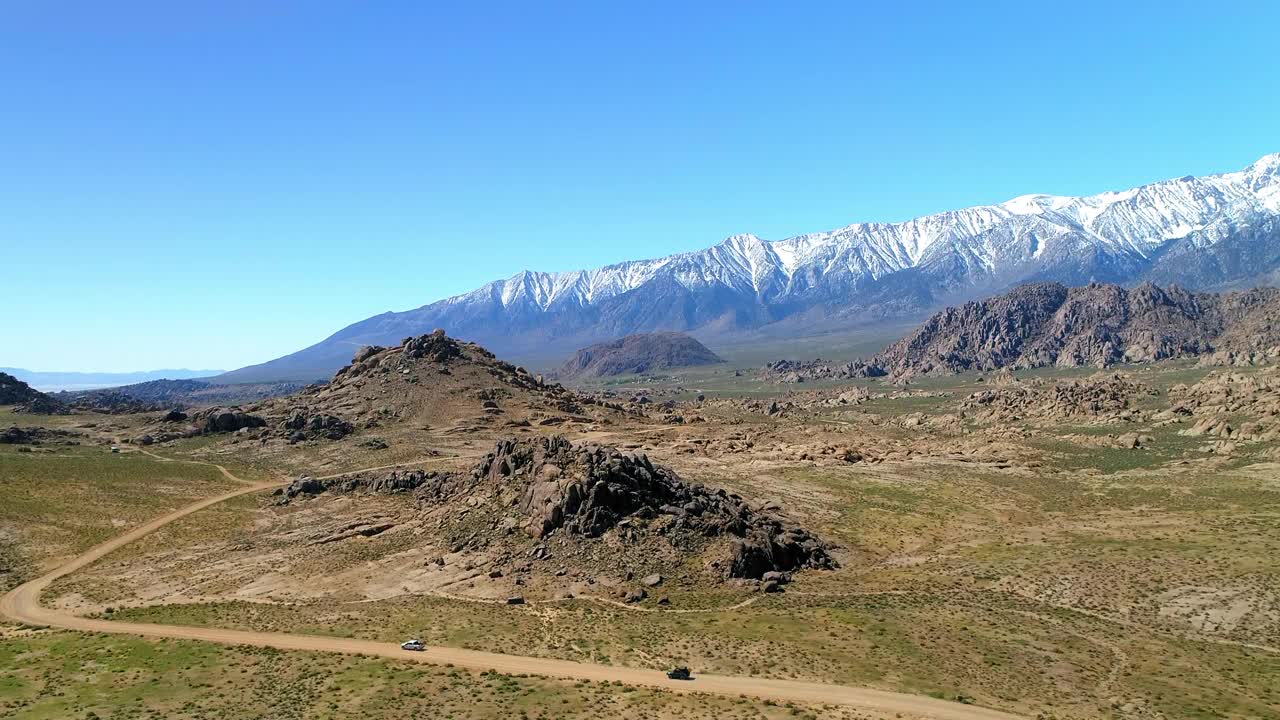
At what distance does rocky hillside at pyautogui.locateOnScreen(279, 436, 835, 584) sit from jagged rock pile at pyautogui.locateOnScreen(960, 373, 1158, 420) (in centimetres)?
9823

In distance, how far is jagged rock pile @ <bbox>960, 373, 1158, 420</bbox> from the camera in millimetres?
153375

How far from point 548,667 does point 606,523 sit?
919 inches

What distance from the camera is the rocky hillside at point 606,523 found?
66375 mm

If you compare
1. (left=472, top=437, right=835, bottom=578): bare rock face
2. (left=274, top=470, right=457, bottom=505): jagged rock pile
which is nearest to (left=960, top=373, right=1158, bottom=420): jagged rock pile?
(left=472, top=437, right=835, bottom=578): bare rock face

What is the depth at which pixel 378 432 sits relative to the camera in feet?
468

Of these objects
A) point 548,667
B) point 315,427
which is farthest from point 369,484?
point 548,667

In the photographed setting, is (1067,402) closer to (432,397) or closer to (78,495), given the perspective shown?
(432,397)

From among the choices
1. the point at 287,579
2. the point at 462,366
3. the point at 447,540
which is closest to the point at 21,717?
the point at 287,579

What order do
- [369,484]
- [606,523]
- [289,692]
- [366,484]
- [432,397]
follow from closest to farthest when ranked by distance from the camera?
[289,692]
[606,523]
[369,484]
[366,484]
[432,397]

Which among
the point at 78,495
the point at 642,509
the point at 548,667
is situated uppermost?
the point at 78,495

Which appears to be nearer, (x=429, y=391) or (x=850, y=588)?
(x=850, y=588)

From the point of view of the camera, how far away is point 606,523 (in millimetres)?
70375

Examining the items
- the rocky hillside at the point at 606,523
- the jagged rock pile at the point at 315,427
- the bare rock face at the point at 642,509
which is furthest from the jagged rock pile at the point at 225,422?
the bare rock face at the point at 642,509

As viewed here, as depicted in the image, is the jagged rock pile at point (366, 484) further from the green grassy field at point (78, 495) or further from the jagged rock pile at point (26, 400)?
the jagged rock pile at point (26, 400)
